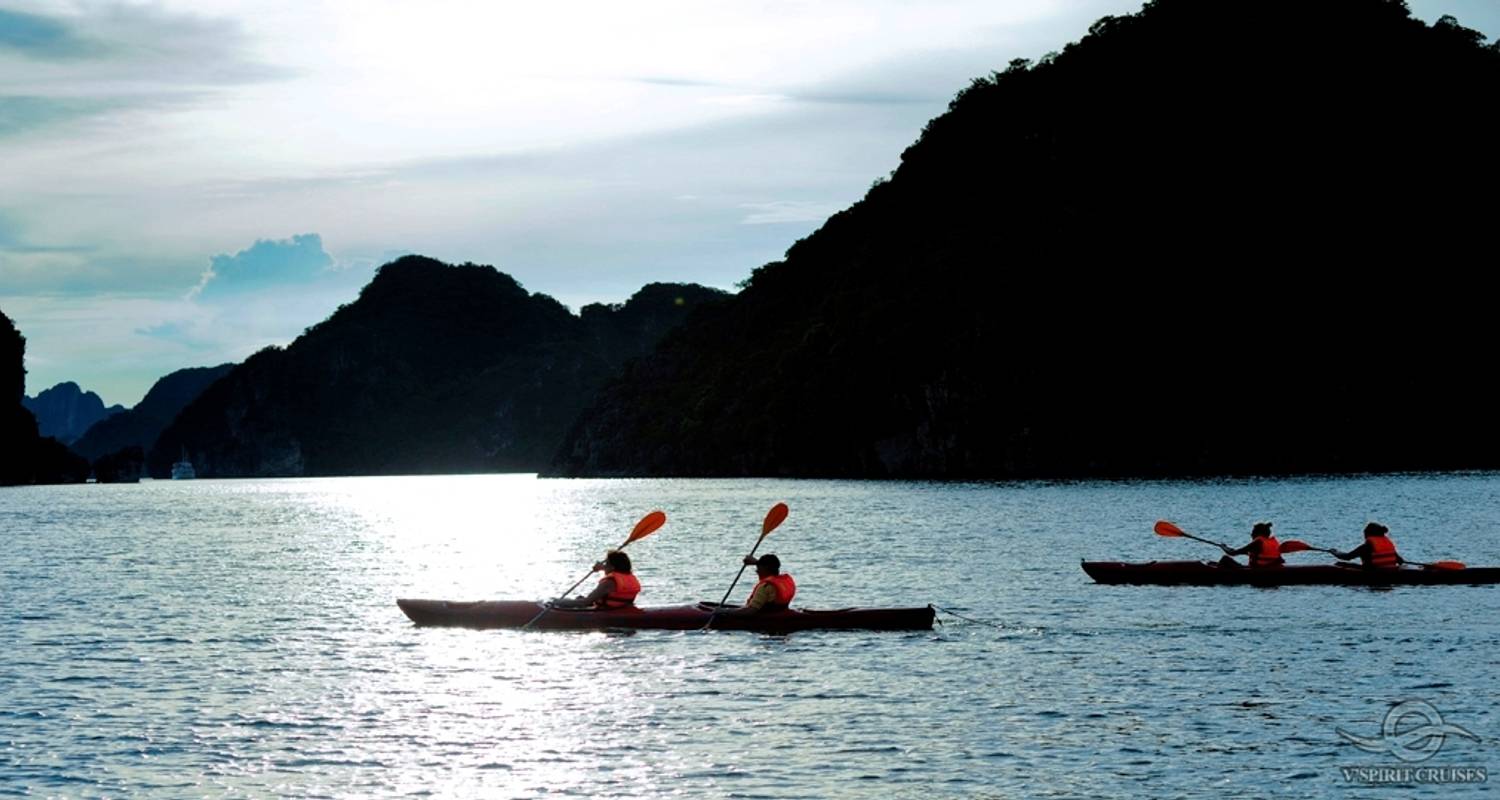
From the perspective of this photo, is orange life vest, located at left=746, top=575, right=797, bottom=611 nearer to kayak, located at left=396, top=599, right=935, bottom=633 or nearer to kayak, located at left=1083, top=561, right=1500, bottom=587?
kayak, located at left=396, top=599, right=935, bottom=633

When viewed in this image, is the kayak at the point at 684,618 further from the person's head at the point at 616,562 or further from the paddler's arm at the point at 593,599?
the person's head at the point at 616,562

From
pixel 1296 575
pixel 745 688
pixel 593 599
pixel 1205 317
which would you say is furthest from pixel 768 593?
pixel 1205 317

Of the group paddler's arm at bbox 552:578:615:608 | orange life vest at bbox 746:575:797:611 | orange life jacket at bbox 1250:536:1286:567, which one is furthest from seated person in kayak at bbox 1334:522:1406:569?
paddler's arm at bbox 552:578:615:608

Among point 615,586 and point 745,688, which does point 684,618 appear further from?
point 745,688

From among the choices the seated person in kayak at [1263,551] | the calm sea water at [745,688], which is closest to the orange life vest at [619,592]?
the calm sea water at [745,688]

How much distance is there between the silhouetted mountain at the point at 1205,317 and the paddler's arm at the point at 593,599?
128409 millimetres

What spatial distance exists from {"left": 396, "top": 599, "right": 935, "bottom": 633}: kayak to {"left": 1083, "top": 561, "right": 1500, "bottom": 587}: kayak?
11.1 m

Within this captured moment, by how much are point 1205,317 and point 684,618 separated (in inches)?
5853

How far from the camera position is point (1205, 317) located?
171m

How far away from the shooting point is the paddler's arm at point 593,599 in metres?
31.7

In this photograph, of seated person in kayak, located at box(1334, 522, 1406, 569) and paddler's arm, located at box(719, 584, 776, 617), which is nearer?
paddler's arm, located at box(719, 584, 776, 617)

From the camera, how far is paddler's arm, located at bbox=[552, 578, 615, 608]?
31.7 metres

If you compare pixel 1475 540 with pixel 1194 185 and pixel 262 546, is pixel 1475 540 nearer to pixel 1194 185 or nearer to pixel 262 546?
pixel 262 546

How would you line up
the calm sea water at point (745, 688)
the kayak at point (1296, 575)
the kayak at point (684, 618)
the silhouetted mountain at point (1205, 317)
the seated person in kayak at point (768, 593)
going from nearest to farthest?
the calm sea water at point (745, 688)
the seated person in kayak at point (768, 593)
the kayak at point (684, 618)
the kayak at point (1296, 575)
the silhouetted mountain at point (1205, 317)
